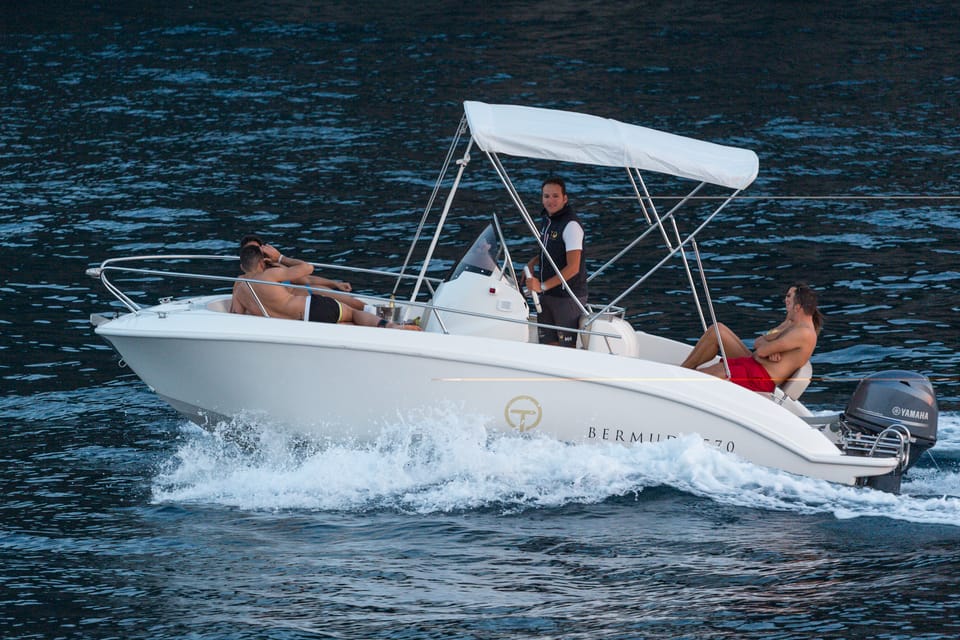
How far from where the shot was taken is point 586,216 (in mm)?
15922

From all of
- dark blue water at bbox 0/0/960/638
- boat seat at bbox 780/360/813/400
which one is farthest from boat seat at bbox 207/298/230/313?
boat seat at bbox 780/360/813/400

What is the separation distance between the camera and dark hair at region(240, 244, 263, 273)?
8617mm

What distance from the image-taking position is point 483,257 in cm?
905

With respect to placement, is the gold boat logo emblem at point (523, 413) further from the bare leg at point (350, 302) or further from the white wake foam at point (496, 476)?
the bare leg at point (350, 302)

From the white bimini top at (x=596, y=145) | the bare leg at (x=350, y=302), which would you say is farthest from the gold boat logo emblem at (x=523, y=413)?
the bare leg at (x=350, y=302)

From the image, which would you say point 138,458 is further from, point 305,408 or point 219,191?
point 219,191

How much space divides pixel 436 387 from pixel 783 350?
100 inches

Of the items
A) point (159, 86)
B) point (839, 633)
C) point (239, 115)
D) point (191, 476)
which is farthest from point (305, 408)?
point (159, 86)

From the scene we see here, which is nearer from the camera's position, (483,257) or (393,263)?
(483,257)

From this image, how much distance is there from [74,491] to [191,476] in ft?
2.67

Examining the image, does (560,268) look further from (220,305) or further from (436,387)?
(220,305)

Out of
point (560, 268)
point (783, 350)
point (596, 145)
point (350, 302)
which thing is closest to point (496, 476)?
point (560, 268)

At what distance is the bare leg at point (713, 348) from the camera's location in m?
9.00

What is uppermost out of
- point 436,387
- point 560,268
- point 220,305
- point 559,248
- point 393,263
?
point 393,263
